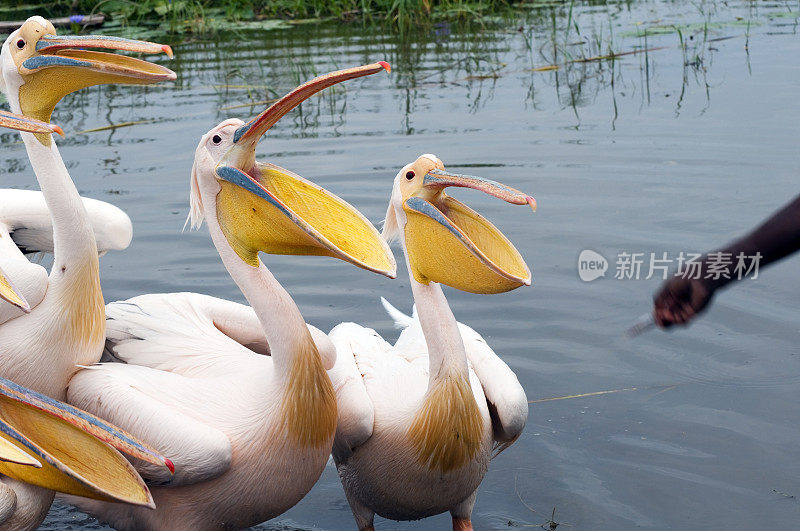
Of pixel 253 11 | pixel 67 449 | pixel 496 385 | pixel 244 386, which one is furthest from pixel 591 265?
pixel 253 11

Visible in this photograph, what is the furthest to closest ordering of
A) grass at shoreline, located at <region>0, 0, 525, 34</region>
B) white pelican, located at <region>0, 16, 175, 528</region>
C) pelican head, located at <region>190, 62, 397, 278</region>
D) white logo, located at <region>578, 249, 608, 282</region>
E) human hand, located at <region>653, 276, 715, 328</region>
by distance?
grass at shoreline, located at <region>0, 0, 525, 34</region>, white logo, located at <region>578, 249, 608, 282</region>, white pelican, located at <region>0, 16, 175, 528</region>, pelican head, located at <region>190, 62, 397, 278</region>, human hand, located at <region>653, 276, 715, 328</region>

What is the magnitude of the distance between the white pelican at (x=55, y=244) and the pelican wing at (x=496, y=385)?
3.41ft

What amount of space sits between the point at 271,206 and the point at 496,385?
3.13 feet

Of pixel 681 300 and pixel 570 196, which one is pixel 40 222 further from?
pixel 570 196

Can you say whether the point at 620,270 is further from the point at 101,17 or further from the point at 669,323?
the point at 101,17

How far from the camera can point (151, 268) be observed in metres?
5.12

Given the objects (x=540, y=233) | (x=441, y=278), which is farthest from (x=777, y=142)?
(x=441, y=278)

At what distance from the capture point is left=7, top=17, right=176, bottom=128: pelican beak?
2.86 metres

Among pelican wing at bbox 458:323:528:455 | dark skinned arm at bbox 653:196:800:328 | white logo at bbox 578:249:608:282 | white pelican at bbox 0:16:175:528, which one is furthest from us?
white logo at bbox 578:249:608:282

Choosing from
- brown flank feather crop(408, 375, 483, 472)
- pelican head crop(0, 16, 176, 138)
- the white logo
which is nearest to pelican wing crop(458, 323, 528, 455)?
brown flank feather crop(408, 375, 483, 472)

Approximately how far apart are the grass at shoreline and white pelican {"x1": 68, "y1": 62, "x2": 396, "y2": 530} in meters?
7.18

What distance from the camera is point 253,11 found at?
36.1ft

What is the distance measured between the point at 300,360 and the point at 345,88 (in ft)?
18.3

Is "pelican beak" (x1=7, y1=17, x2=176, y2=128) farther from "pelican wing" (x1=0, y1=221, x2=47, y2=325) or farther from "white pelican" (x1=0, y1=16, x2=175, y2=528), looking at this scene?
"pelican wing" (x1=0, y1=221, x2=47, y2=325)
